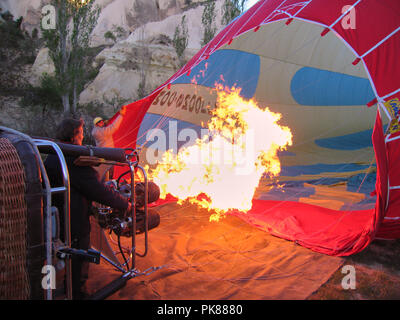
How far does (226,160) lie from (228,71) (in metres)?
1.54

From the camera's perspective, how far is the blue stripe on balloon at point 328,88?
636 centimetres

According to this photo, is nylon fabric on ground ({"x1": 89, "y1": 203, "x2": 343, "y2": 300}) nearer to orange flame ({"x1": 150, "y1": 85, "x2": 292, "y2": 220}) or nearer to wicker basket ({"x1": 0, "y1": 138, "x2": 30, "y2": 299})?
orange flame ({"x1": 150, "y1": 85, "x2": 292, "y2": 220})

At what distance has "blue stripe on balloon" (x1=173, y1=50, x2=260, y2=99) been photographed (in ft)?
16.0

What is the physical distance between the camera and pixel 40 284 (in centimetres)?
148

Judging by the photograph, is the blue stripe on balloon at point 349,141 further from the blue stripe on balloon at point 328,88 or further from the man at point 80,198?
the man at point 80,198

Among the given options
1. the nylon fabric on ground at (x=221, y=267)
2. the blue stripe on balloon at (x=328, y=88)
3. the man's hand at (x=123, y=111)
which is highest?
the blue stripe on balloon at (x=328, y=88)

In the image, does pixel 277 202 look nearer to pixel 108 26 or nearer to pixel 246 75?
pixel 246 75

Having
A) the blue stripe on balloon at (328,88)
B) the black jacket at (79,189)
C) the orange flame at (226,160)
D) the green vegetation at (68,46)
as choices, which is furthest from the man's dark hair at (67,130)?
the green vegetation at (68,46)

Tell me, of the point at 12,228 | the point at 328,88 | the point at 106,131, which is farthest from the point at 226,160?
the point at 12,228

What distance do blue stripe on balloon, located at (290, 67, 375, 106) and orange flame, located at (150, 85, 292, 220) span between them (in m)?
0.88

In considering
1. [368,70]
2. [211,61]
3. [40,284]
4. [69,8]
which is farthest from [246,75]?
[69,8]

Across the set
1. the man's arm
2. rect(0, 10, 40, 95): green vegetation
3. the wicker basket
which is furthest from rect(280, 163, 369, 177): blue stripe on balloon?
rect(0, 10, 40, 95): green vegetation

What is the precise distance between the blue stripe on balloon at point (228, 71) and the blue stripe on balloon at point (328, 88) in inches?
46.8

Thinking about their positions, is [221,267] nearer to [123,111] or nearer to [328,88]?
[123,111]
